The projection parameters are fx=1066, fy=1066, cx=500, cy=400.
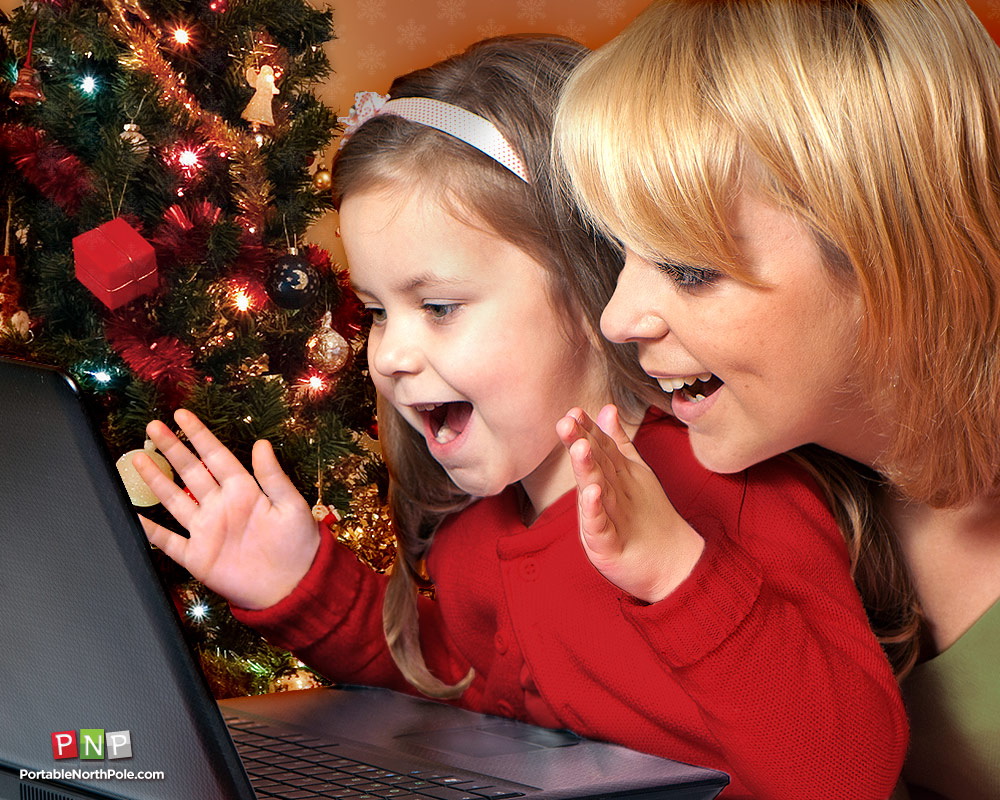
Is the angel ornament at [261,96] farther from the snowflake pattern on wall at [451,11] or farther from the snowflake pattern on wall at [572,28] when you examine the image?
the snowflake pattern on wall at [572,28]

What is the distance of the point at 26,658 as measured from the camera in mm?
598

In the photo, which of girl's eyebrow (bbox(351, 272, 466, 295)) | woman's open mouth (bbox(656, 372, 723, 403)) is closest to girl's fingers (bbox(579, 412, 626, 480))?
woman's open mouth (bbox(656, 372, 723, 403))

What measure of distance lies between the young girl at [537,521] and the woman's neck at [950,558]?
0.12 m

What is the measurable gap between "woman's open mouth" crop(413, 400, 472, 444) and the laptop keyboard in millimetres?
312

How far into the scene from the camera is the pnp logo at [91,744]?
1.89 ft

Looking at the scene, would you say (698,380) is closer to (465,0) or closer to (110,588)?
(110,588)

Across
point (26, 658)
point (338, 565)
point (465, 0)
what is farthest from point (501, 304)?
A: point (465, 0)

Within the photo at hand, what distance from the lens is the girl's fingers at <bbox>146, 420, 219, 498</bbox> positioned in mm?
1085

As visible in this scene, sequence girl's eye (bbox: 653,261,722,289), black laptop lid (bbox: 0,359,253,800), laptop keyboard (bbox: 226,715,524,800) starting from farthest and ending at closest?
girl's eye (bbox: 653,261,722,289)
laptop keyboard (bbox: 226,715,524,800)
black laptop lid (bbox: 0,359,253,800)

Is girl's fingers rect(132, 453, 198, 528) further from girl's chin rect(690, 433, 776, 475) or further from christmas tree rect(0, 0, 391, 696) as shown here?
girl's chin rect(690, 433, 776, 475)

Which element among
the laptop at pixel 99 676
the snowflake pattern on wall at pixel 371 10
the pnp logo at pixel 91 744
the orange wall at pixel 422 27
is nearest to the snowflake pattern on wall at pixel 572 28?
Result: the orange wall at pixel 422 27

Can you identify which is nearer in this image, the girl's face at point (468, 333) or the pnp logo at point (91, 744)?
the pnp logo at point (91, 744)

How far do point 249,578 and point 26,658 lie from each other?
52 cm

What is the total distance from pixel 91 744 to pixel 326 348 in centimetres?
72
